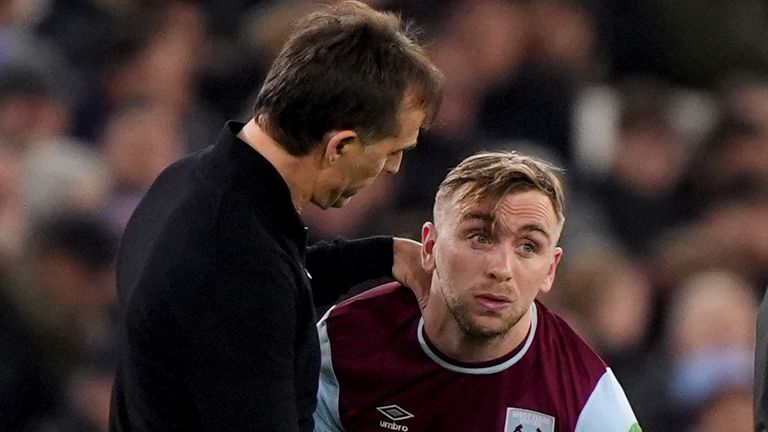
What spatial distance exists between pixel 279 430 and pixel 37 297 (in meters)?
1.83

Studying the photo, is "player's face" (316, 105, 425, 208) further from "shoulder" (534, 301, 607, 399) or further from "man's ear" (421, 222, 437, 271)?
"shoulder" (534, 301, 607, 399)

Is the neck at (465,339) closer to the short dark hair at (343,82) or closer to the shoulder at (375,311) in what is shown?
the shoulder at (375,311)

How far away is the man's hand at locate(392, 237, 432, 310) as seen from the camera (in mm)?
2062

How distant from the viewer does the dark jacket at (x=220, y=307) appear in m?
1.55

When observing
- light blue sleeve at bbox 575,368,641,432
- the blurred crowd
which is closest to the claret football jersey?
light blue sleeve at bbox 575,368,641,432

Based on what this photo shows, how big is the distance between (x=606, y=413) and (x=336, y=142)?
1.89 feet

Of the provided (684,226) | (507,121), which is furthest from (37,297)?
(684,226)

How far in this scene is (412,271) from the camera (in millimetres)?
2074

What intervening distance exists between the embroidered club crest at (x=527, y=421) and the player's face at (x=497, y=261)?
11cm

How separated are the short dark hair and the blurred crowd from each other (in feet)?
5.61

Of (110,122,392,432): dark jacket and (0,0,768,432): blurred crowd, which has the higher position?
(0,0,768,432): blurred crowd

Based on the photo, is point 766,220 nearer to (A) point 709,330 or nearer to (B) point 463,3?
(A) point 709,330

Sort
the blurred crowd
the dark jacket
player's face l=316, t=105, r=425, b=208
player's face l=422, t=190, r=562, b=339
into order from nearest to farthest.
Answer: the dark jacket < player's face l=316, t=105, r=425, b=208 < player's face l=422, t=190, r=562, b=339 < the blurred crowd

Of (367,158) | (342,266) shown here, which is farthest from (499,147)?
(367,158)
